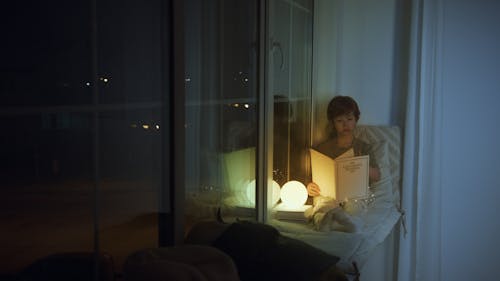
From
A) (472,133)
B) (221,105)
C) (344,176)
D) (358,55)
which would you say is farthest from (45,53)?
(472,133)

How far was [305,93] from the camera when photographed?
117 inches

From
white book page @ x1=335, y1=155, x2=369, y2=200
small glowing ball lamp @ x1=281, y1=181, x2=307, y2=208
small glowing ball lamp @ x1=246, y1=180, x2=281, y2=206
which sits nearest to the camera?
small glowing ball lamp @ x1=246, y1=180, x2=281, y2=206

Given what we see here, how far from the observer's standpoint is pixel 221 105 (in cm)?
192

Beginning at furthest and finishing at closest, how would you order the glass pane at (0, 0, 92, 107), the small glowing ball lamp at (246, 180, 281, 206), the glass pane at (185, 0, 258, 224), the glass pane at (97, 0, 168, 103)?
the small glowing ball lamp at (246, 180, 281, 206)
the glass pane at (185, 0, 258, 224)
the glass pane at (97, 0, 168, 103)
the glass pane at (0, 0, 92, 107)

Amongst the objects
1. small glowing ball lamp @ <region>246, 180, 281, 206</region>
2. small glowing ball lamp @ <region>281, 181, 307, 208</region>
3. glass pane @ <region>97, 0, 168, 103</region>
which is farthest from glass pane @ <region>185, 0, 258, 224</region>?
small glowing ball lamp @ <region>281, 181, 307, 208</region>

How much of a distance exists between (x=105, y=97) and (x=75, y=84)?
119 millimetres

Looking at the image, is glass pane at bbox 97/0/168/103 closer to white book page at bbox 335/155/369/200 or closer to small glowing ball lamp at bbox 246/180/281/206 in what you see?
small glowing ball lamp at bbox 246/180/281/206

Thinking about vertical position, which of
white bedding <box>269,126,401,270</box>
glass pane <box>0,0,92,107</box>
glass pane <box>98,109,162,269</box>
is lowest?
white bedding <box>269,126,401,270</box>

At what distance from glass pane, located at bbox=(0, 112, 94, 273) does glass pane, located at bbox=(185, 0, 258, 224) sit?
54 cm

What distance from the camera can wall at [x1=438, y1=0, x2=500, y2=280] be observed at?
2932 millimetres

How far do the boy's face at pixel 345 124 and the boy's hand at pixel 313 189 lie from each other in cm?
34

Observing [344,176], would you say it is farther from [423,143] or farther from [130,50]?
[130,50]

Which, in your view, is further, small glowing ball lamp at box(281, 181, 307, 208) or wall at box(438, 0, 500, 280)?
wall at box(438, 0, 500, 280)

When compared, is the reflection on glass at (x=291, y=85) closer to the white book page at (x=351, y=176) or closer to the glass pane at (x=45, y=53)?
the white book page at (x=351, y=176)
